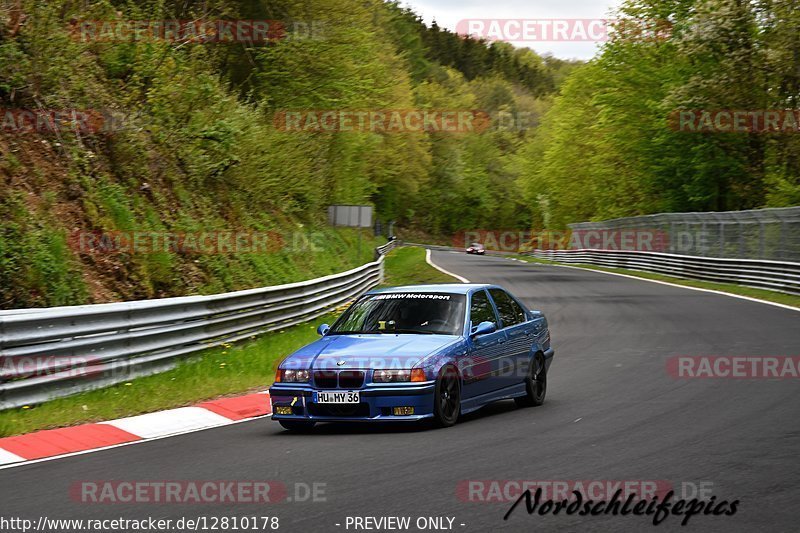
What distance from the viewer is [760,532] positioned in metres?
5.80

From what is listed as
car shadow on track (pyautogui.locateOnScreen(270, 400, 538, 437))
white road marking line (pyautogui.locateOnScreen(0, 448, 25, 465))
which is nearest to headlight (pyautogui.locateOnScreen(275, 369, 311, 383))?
car shadow on track (pyautogui.locateOnScreen(270, 400, 538, 437))

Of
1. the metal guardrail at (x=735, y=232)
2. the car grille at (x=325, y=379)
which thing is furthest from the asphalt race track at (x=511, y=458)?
the metal guardrail at (x=735, y=232)

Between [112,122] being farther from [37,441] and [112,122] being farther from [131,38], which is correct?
[37,441]

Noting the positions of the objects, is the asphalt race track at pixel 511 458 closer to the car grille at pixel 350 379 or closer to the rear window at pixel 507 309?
the car grille at pixel 350 379

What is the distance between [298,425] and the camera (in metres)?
10.1

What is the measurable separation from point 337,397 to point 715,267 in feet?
94.3

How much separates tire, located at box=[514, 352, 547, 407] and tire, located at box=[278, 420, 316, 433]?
106 inches

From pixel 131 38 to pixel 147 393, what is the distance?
14606 mm

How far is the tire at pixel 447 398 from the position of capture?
31.9 feet

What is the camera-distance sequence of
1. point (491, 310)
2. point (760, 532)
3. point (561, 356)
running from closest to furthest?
1. point (760, 532)
2. point (491, 310)
3. point (561, 356)

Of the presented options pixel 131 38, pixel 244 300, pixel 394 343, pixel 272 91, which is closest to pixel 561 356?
pixel 244 300

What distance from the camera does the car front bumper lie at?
9539 mm

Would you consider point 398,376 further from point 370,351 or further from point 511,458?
Answer: point 511,458

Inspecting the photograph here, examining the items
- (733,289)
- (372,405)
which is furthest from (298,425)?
(733,289)
